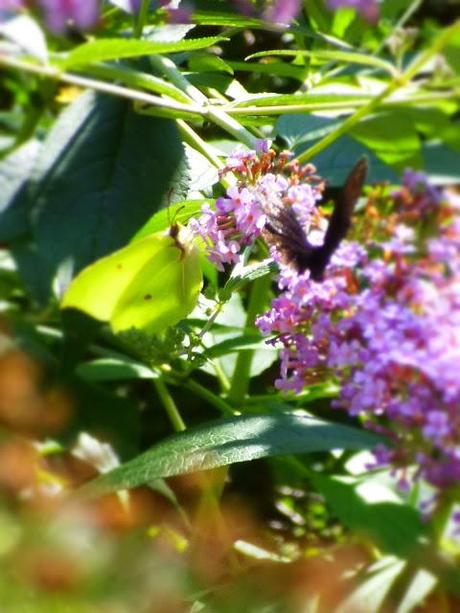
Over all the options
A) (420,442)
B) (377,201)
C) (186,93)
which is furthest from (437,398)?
(186,93)

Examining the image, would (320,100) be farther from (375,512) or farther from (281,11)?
(375,512)

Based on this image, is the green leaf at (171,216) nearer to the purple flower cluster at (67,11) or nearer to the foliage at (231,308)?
the foliage at (231,308)

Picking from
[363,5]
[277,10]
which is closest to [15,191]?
[277,10]

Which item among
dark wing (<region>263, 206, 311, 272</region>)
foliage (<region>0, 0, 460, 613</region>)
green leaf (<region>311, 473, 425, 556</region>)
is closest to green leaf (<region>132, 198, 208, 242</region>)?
foliage (<region>0, 0, 460, 613</region>)

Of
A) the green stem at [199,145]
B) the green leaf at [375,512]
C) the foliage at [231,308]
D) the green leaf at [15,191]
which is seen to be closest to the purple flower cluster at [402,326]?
the foliage at [231,308]

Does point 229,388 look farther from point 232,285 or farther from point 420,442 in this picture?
point 420,442

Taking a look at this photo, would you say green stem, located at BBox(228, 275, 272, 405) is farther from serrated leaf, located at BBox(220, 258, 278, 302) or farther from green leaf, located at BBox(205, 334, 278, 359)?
serrated leaf, located at BBox(220, 258, 278, 302)
